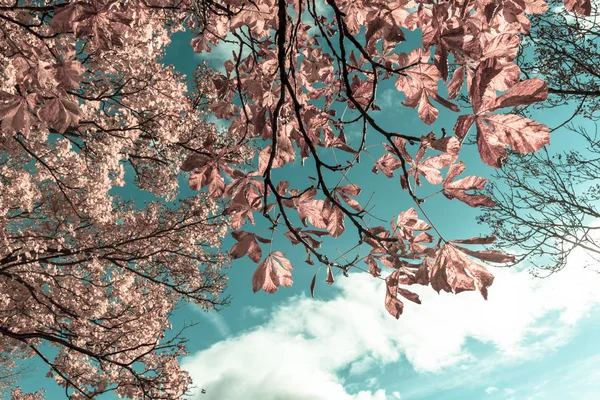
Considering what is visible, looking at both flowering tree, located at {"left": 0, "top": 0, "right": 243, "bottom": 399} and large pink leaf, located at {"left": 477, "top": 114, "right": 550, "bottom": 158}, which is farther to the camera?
flowering tree, located at {"left": 0, "top": 0, "right": 243, "bottom": 399}

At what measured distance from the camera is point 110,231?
26.5 feet

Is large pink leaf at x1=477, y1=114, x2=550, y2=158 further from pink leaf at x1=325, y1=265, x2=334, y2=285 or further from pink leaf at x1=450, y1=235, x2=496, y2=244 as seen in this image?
pink leaf at x1=325, y1=265, x2=334, y2=285

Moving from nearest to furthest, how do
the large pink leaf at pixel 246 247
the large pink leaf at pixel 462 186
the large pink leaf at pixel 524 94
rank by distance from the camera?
the large pink leaf at pixel 524 94 → the large pink leaf at pixel 462 186 → the large pink leaf at pixel 246 247

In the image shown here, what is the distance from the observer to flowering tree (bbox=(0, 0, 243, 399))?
6637 mm

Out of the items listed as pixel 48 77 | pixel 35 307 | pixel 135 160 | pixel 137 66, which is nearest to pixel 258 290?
pixel 48 77

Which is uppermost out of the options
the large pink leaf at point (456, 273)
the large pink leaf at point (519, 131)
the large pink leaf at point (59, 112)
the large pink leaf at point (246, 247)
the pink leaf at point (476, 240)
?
the large pink leaf at point (59, 112)

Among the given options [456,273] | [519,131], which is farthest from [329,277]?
[519,131]

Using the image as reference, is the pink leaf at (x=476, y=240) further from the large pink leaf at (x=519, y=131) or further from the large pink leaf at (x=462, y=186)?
the large pink leaf at (x=519, y=131)

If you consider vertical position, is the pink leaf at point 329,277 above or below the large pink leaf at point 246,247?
below

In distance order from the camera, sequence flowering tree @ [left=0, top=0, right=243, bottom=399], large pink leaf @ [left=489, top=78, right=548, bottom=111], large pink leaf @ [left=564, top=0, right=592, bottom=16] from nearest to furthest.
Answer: large pink leaf @ [left=489, top=78, right=548, bottom=111]
large pink leaf @ [left=564, top=0, right=592, bottom=16]
flowering tree @ [left=0, top=0, right=243, bottom=399]

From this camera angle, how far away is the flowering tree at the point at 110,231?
6637 mm

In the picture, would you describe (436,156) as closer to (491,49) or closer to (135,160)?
(491,49)

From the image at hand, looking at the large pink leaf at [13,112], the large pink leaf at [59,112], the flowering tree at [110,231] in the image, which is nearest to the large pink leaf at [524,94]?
the large pink leaf at [59,112]

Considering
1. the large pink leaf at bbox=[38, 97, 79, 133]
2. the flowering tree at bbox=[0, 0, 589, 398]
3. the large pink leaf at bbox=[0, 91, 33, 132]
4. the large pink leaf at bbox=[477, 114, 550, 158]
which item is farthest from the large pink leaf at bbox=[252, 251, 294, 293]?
the large pink leaf at bbox=[0, 91, 33, 132]
